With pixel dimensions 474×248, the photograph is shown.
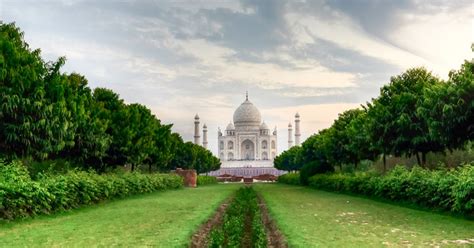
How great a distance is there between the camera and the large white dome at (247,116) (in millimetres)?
148750

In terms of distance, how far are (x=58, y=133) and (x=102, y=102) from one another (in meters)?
12.1

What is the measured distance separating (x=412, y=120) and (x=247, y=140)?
125080mm

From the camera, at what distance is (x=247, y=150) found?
516ft

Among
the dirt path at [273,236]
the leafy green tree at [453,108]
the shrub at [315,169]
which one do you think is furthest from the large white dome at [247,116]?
the dirt path at [273,236]

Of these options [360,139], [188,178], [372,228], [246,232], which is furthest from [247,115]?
[372,228]

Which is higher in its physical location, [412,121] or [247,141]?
[247,141]

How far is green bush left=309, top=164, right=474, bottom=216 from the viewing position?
16.0 metres

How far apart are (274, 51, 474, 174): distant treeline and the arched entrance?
108 m

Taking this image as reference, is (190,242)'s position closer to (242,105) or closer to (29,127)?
(29,127)

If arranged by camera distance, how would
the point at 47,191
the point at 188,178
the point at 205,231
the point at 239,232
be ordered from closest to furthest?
the point at 205,231
the point at 239,232
the point at 47,191
the point at 188,178

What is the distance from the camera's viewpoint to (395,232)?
13.2 metres

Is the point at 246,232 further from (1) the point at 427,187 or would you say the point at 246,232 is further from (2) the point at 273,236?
(1) the point at 427,187

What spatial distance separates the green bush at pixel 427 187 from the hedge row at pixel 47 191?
12951 mm

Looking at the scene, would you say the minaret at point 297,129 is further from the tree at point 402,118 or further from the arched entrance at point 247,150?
the tree at point 402,118
